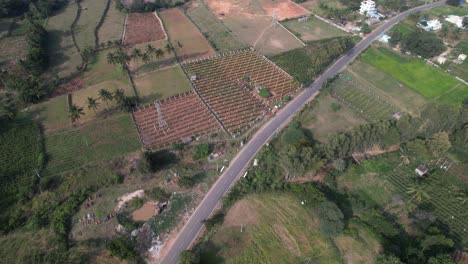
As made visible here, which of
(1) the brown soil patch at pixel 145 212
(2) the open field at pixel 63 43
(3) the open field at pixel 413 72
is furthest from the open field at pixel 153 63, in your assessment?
(3) the open field at pixel 413 72

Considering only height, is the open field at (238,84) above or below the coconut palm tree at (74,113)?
below

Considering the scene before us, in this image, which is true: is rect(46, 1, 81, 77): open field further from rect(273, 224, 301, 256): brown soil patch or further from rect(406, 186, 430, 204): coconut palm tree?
rect(406, 186, 430, 204): coconut palm tree

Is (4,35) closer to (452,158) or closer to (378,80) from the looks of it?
(378,80)

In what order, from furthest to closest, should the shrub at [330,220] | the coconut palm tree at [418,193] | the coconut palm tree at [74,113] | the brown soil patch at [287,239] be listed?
the coconut palm tree at [74,113]
the coconut palm tree at [418,193]
the brown soil patch at [287,239]
the shrub at [330,220]

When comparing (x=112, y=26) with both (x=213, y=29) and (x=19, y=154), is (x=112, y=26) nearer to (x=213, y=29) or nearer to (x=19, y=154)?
(x=213, y=29)

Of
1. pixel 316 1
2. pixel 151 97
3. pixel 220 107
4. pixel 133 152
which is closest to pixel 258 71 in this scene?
pixel 220 107

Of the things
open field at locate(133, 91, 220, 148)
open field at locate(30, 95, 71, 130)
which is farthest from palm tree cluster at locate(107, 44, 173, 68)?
open field at locate(133, 91, 220, 148)

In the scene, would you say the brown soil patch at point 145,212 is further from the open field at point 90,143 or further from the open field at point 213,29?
the open field at point 213,29

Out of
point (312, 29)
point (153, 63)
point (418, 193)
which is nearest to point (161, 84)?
point (153, 63)
